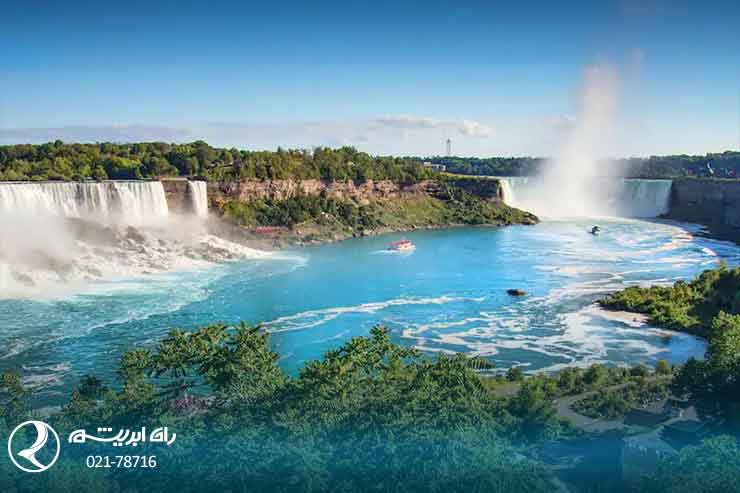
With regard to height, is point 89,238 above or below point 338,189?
below

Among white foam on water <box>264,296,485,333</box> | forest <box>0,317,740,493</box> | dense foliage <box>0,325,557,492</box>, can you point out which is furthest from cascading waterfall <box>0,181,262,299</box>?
dense foliage <box>0,325,557,492</box>

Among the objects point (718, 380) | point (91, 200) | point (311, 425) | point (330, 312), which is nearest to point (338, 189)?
point (91, 200)

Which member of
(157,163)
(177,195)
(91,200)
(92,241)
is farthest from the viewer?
(157,163)

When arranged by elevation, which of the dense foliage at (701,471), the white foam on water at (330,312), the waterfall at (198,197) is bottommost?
the white foam on water at (330,312)

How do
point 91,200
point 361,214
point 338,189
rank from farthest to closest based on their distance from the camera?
point 338,189 → point 361,214 → point 91,200

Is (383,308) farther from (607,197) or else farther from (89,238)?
(607,197)

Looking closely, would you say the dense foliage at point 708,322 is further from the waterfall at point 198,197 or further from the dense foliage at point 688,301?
the waterfall at point 198,197

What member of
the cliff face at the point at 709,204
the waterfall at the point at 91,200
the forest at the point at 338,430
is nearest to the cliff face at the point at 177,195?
the waterfall at the point at 91,200

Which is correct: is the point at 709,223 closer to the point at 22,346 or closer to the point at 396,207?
the point at 396,207
